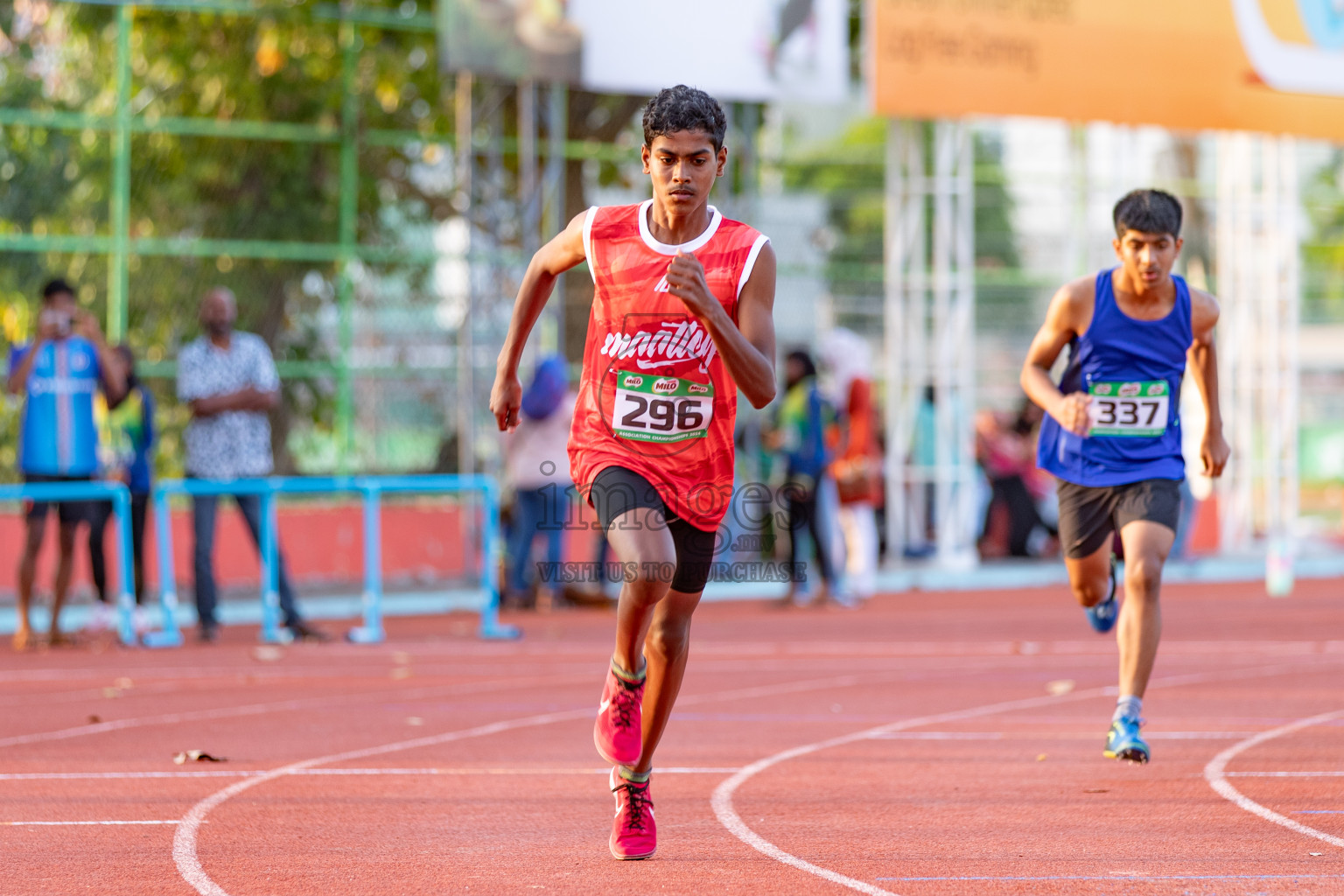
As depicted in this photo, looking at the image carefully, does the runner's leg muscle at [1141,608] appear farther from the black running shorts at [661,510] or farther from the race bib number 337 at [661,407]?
the race bib number 337 at [661,407]

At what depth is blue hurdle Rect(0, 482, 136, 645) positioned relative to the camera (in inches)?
434

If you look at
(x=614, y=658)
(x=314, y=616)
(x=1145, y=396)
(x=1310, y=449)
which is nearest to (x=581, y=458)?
(x=614, y=658)

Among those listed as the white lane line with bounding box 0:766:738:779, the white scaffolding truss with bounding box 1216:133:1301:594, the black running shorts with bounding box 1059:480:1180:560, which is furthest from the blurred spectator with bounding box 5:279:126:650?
the white scaffolding truss with bounding box 1216:133:1301:594

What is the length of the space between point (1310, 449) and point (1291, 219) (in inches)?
352

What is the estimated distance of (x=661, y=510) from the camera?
5066 mm

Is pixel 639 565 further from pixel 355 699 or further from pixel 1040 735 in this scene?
pixel 355 699

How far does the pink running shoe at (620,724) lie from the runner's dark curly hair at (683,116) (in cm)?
156

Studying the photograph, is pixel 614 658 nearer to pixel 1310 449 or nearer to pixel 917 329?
pixel 917 329

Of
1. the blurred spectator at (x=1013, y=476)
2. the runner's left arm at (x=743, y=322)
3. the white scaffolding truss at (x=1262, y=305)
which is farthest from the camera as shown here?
the white scaffolding truss at (x=1262, y=305)

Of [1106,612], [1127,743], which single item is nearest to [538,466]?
[1106,612]

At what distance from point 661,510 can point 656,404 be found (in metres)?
0.31

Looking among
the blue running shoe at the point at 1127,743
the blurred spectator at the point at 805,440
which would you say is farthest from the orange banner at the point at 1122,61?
the blue running shoe at the point at 1127,743

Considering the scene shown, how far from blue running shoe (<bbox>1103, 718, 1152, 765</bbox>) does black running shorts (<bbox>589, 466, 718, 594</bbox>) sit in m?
2.06

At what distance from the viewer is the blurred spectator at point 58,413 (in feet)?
36.4
